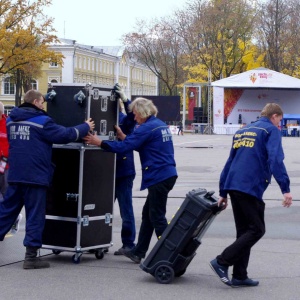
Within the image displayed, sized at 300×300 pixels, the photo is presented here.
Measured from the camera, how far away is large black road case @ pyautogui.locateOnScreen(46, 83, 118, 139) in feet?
28.2

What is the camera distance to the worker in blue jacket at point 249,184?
7.52 metres

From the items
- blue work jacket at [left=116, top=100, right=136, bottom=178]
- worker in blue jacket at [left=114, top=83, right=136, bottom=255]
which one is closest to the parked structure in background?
blue work jacket at [left=116, top=100, right=136, bottom=178]

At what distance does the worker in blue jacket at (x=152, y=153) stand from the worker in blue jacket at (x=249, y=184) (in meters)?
0.85

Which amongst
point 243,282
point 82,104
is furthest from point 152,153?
point 243,282

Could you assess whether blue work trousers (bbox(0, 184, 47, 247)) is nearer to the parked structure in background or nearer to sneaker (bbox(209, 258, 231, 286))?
sneaker (bbox(209, 258, 231, 286))

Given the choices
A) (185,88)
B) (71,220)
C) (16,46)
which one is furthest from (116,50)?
(71,220)

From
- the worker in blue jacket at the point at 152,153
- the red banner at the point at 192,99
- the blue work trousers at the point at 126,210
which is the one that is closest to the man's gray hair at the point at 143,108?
the worker in blue jacket at the point at 152,153

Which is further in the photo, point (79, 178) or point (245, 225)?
point (79, 178)

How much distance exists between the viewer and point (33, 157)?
834 cm

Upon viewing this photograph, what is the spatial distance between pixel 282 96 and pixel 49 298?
215 ft

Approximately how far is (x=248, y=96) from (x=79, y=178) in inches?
2466

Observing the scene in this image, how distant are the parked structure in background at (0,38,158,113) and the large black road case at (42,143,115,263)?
88.9m

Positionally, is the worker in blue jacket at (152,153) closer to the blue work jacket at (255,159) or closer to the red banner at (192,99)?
the blue work jacket at (255,159)

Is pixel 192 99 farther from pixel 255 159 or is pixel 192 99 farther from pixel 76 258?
pixel 255 159
